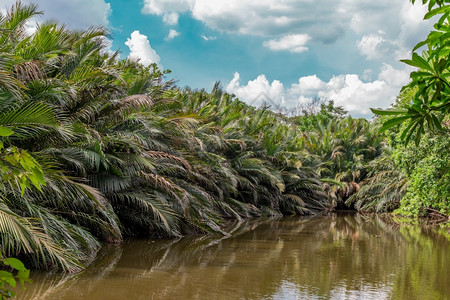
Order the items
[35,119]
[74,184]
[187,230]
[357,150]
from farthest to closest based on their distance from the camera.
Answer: [357,150] → [187,230] → [74,184] → [35,119]

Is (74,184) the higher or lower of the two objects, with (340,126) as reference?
lower

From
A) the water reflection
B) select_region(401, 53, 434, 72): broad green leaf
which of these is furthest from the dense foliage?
the water reflection

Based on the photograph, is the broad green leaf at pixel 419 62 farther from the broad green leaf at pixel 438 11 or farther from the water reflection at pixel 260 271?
the water reflection at pixel 260 271

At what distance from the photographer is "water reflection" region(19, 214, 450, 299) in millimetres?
6164

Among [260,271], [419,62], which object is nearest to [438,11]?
[419,62]

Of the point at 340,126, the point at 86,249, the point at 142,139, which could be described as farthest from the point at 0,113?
the point at 340,126

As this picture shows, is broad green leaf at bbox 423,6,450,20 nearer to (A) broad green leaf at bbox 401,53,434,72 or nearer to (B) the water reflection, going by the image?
(A) broad green leaf at bbox 401,53,434,72

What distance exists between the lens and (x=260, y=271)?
7.72 metres

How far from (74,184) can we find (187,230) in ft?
16.8

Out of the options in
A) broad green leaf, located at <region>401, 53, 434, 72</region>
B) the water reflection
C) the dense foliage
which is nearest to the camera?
broad green leaf, located at <region>401, 53, 434, 72</region>

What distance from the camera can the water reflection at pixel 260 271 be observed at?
20.2ft

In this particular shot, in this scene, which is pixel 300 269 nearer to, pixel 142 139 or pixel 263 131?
pixel 142 139

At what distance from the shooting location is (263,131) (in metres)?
22.4

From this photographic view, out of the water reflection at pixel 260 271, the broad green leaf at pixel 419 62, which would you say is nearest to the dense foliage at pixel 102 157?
the broad green leaf at pixel 419 62
